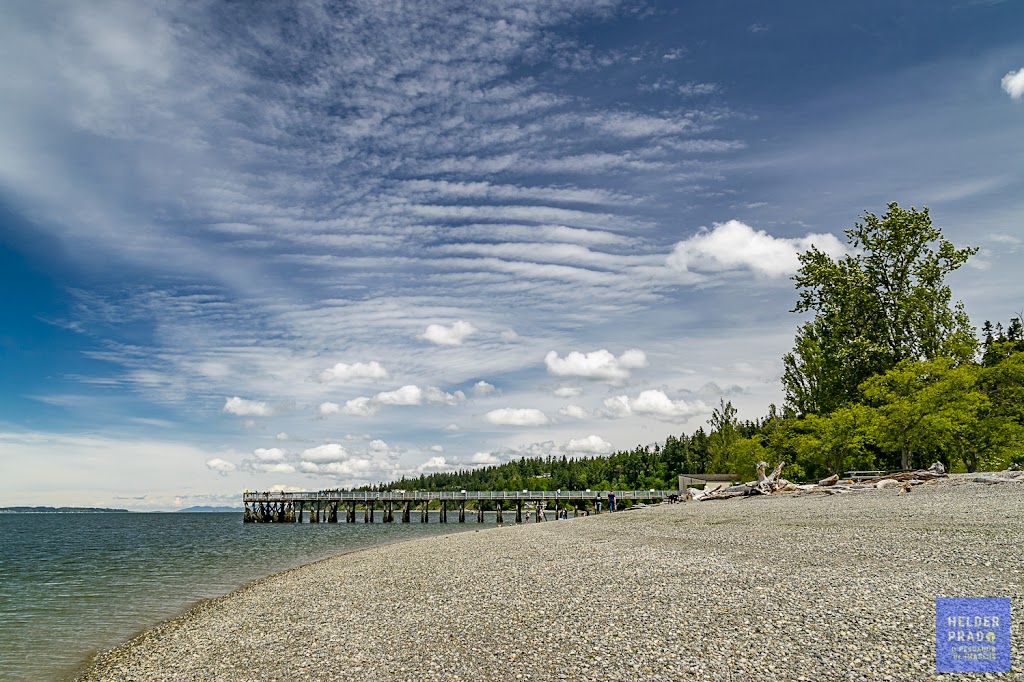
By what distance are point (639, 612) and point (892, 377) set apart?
1691 inches

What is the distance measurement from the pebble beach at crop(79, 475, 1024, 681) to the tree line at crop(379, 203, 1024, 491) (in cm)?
2415

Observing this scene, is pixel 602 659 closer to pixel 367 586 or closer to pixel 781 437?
pixel 367 586

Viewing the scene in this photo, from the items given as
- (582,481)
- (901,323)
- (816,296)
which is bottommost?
(582,481)

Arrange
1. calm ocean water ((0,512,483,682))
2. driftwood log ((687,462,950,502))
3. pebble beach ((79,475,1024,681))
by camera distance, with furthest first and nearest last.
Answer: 1. driftwood log ((687,462,950,502))
2. calm ocean water ((0,512,483,682))
3. pebble beach ((79,475,1024,681))

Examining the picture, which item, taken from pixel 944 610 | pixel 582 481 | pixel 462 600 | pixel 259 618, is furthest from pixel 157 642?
pixel 582 481

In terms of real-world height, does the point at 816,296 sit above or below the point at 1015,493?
above

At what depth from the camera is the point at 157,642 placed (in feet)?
48.4

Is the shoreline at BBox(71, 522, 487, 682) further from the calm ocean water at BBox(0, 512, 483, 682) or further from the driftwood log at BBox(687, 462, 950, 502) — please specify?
the driftwood log at BBox(687, 462, 950, 502)

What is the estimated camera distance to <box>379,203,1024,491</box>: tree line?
4269 cm

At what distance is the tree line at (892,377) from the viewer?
4269 cm

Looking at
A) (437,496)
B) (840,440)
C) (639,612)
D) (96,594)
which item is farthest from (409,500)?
(639,612)

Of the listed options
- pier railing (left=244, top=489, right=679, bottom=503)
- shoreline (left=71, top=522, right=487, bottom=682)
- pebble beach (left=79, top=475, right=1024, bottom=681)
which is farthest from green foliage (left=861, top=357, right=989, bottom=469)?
shoreline (left=71, top=522, right=487, bottom=682)

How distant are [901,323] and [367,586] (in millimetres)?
51218

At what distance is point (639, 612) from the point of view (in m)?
11.9
